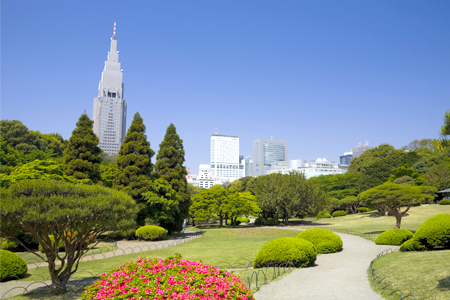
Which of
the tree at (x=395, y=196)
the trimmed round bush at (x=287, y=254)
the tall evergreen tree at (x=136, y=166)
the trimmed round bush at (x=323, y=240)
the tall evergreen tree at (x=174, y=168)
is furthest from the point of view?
the tall evergreen tree at (x=174, y=168)

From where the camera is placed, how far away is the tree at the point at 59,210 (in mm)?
8367

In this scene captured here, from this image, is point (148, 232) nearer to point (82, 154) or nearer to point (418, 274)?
point (82, 154)

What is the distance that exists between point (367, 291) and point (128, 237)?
20.2m

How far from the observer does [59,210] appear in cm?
848

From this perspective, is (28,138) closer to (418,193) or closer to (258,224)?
(258,224)

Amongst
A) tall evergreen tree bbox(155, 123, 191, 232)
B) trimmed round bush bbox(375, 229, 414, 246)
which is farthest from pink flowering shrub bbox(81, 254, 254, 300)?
tall evergreen tree bbox(155, 123, 191, 232)

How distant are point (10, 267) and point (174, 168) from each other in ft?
67.0

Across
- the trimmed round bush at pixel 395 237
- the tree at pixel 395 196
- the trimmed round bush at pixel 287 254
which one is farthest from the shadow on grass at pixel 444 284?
the tree at pixel 395 196

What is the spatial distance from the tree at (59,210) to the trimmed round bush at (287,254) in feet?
18.5

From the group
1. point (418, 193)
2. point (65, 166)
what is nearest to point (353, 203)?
point (418, 193)

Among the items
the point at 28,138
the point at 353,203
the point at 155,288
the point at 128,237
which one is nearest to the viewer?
the point at 155,288

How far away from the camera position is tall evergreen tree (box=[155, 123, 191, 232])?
30.7 m

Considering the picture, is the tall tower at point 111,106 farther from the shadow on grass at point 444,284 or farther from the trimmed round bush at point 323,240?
the shadow on grass at point 444,284

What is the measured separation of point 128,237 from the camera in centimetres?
2550
